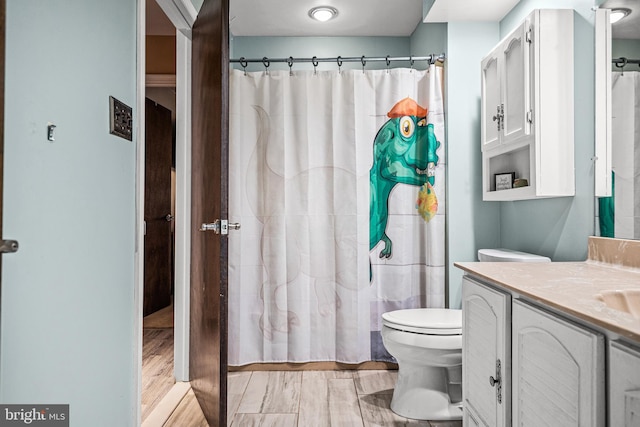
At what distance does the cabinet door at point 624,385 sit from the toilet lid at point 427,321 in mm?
1279

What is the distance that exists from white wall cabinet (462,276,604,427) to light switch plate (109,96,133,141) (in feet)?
4.15

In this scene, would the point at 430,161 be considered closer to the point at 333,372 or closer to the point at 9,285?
the point at 333,372

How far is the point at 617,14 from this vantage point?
1731 millimetres

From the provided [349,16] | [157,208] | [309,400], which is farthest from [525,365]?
[157,208]

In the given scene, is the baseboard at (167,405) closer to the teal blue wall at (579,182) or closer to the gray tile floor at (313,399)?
the gray tile floor at (313,399)

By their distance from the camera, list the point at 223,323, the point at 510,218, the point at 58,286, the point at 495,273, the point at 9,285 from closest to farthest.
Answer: the point at 9,285
the point at 58,286
the point at 495,273
the point at 223,323
the point at 510,218

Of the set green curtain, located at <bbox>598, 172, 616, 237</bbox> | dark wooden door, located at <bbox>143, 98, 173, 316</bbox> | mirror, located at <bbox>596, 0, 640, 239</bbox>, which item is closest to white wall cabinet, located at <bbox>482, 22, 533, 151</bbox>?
mirror, located at <bbox>596, 0, 640, 239</bbox>

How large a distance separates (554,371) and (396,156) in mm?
1945

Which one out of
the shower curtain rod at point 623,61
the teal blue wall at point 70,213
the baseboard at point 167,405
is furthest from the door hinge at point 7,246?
the shower curtain rod at point 623,61

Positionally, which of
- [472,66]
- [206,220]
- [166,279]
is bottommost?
[166,279]

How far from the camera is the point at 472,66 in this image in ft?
9.10

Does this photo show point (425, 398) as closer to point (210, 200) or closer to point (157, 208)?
point (210, 200)

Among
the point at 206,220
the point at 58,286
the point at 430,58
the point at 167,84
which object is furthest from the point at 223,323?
Result: the point at 167,84

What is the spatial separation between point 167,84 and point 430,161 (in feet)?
7.67
